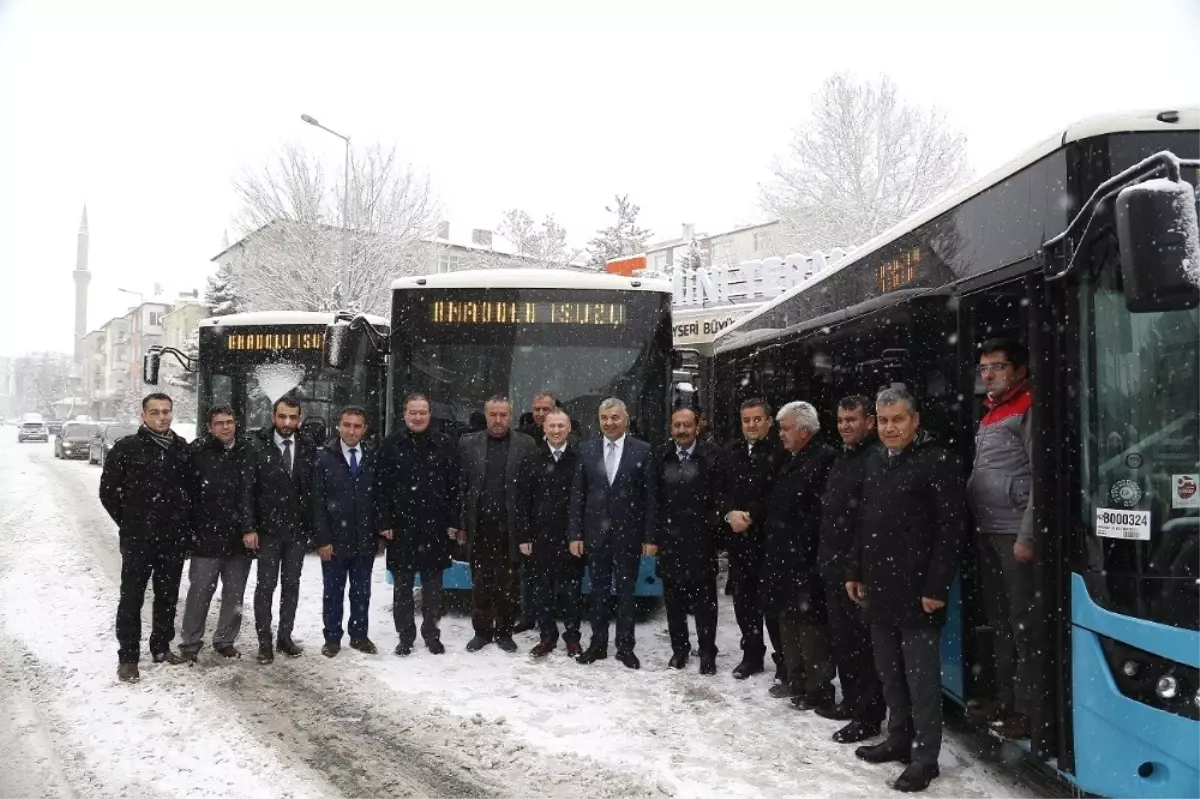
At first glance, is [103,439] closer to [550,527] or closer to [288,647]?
[288,647]

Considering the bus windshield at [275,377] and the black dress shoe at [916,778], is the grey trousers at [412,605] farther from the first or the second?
the bus windshield at [275,377]

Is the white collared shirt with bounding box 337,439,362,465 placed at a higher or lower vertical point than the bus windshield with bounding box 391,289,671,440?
lower

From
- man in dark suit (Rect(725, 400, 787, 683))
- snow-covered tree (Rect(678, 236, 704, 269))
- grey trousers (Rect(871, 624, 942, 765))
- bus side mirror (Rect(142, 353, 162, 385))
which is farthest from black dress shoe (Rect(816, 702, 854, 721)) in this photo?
snow-covered tree (Rect(678, 236, 704, 269))

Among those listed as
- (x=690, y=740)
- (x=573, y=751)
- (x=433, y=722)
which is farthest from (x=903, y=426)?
(x=433, y=722)

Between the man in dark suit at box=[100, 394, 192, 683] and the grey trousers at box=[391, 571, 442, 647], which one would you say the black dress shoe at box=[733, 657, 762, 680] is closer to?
the grey trousers at box=[391, 571, 442, 647]

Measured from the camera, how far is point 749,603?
6391 mm

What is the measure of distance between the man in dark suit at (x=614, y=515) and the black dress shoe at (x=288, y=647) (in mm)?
2265

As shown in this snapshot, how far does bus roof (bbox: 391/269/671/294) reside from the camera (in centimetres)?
803

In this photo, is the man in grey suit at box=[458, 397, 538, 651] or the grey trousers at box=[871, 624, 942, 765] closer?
the grey trousers at box=[871, 624, 942, 765]

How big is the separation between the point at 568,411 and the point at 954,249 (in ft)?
12.6

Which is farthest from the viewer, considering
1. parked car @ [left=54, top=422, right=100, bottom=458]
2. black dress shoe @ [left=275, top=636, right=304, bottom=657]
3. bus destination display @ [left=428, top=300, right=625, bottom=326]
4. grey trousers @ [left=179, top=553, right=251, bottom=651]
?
parked car @ [left=54, top=422, right=100, bottom=458]

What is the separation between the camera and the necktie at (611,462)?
6.75m

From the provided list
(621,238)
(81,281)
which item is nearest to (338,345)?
(621,238)

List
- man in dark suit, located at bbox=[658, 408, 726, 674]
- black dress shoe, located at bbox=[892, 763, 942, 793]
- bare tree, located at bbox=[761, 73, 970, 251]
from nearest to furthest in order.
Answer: black dress shoe, located at bbox=[892, 763, 942, 793] → man in dark suit, located at bbox=[658, 408, 726, 674] → bare tree, located at bbox=[761, 73, 970, 251]
